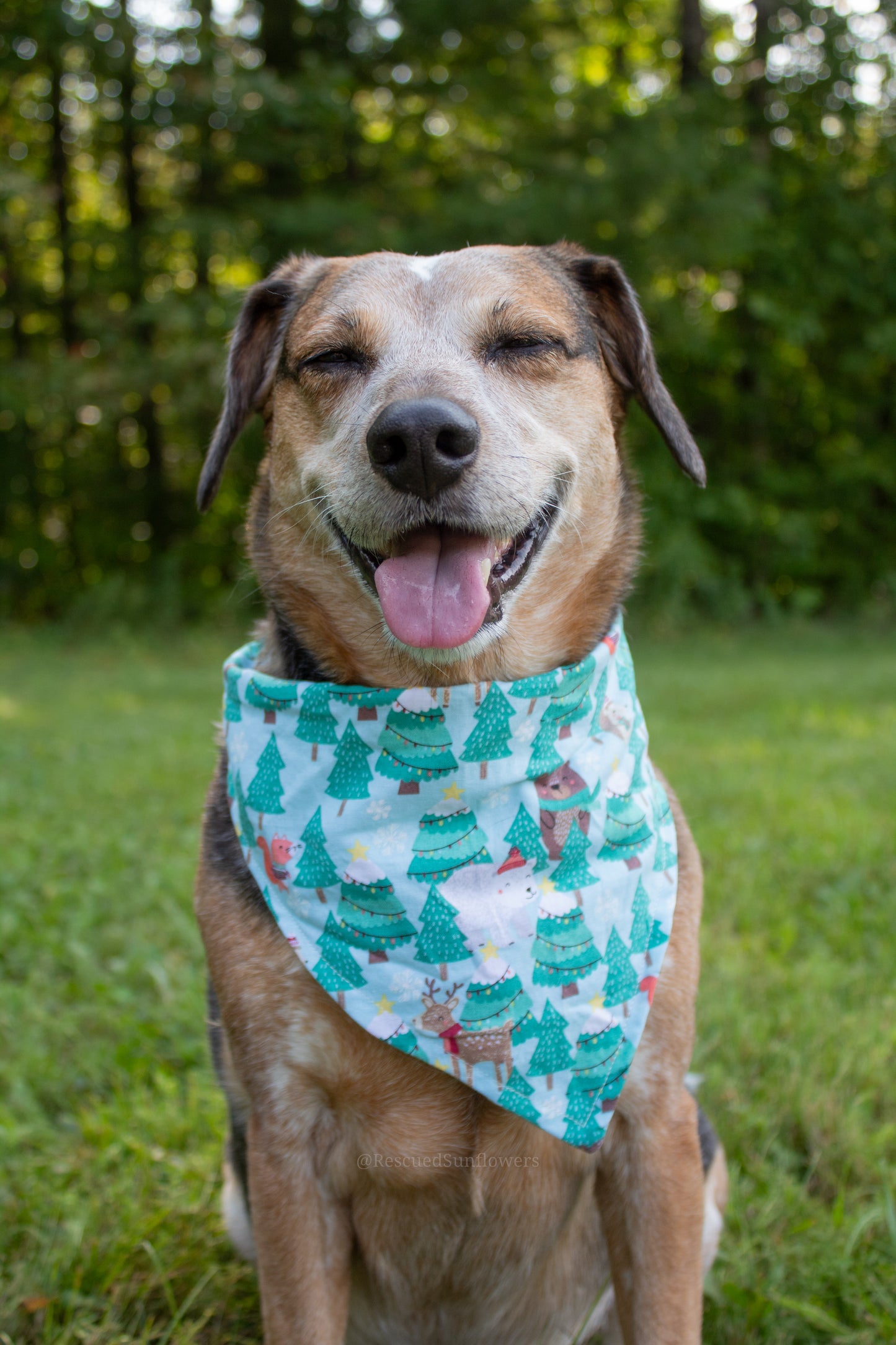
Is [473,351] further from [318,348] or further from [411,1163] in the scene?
[411,1163]

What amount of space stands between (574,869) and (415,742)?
436 millimetres

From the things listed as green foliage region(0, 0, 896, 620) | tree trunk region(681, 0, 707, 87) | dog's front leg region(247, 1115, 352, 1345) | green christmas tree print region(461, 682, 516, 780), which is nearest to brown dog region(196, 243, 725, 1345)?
dog's front leg region(247, 1115, 352, 1345)

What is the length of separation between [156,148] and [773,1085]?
57.9 feet

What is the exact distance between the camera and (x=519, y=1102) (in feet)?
7.07

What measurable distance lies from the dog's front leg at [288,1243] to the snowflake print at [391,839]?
596 mm

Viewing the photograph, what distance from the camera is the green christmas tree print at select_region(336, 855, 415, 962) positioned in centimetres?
224

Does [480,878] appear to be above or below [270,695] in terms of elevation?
below

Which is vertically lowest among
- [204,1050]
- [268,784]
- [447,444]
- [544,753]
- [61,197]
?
[204,1050]

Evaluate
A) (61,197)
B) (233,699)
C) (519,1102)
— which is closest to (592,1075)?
(519,1102)

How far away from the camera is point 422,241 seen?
1366cm

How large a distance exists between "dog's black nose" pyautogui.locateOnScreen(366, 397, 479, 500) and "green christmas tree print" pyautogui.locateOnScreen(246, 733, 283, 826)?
66 centimetres

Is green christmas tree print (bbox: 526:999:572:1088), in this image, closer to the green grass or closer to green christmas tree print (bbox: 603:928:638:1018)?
green christmas tree print (bbox: 603:928:638:1018)

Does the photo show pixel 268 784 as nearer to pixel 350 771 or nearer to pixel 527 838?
pixel 350 771

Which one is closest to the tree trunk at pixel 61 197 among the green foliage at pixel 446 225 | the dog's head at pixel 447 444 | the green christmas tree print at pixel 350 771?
the green foliage at pixel 446 225
